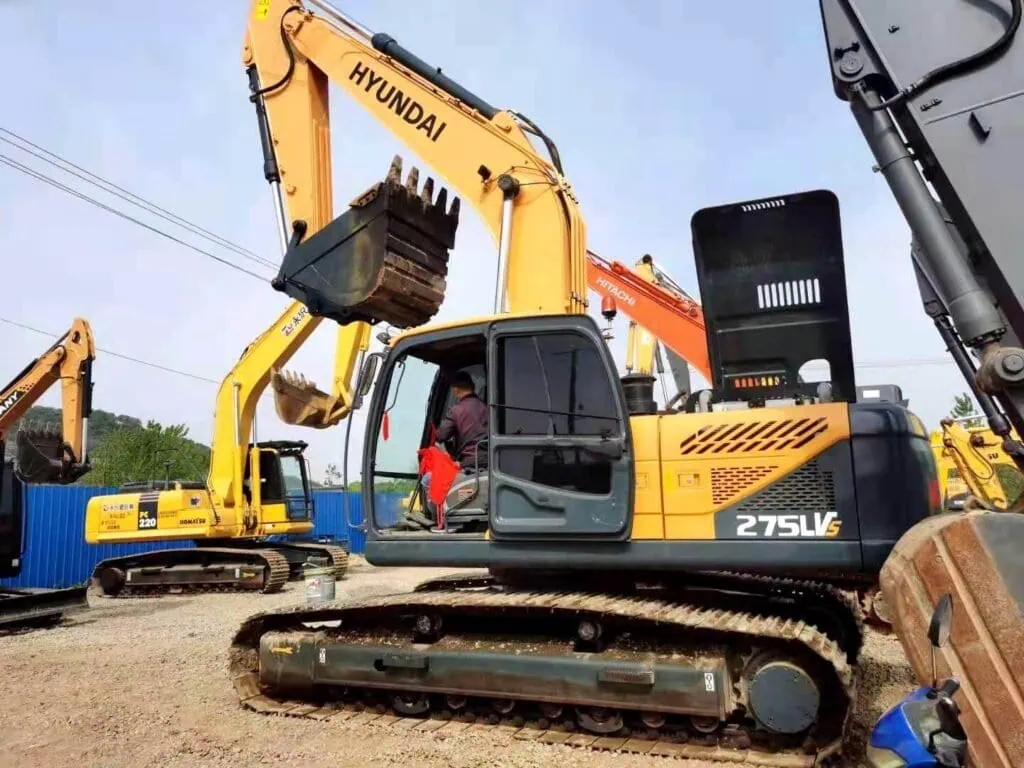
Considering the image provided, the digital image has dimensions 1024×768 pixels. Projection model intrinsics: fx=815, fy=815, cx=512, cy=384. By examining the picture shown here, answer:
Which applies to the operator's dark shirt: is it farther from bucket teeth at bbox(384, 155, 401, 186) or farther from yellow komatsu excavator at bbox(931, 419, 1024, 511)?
yellow komatsu excavator at bbox(931, 419, 1024, 511)

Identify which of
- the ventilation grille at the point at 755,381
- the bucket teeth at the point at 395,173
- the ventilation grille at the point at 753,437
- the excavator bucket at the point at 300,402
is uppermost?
the bucket teeth at the point at 395,173

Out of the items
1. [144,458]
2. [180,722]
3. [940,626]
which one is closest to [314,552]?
[180,722]

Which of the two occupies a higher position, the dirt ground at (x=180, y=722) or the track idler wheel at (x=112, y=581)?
the track idler wheel at (x=112, y=581)

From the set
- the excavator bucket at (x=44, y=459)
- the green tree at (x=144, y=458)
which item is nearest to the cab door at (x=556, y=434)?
the excavator bucket at (x=44, y=459)

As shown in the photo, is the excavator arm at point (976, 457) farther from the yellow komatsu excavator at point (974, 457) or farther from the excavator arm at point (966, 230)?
the excavator arm at point (966, 230)

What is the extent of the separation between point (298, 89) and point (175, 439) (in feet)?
124

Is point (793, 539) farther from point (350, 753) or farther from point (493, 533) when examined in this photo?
point (350, 753)

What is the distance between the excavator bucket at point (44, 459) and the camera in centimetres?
1155

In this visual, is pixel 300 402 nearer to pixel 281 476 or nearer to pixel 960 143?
pixel 281 476

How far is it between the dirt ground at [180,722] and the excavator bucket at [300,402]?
177 inches

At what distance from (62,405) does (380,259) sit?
904cm

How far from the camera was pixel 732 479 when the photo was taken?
443 centimetres

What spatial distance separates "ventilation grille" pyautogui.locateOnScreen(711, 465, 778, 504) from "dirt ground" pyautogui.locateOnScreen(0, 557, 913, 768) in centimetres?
138

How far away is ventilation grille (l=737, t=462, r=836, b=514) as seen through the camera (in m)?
4.28
